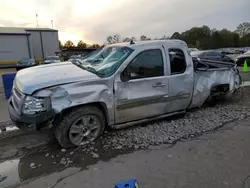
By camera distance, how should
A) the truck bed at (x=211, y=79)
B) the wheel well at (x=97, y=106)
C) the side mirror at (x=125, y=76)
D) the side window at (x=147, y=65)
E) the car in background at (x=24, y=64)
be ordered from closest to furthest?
1. the wheel well at (x=97, y=106)
2. the side mirror at (x=125, y=76)
3. the side window at (x=147, y=65)
4. the truck bed at (x=211, y=79)
5. the car in background at (x=24, y=64)

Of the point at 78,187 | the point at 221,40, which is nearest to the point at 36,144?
the point at 78,187

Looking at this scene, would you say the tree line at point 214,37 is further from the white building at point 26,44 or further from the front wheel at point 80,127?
the front wheel at point 80,127

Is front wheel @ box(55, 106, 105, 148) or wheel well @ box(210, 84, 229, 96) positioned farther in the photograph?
wheel well @ box(210, 84, 229, 96)

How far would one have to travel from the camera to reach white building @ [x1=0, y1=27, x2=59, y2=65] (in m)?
37.9

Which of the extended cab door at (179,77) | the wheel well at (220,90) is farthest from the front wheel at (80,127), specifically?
the wheel well at (220,90)

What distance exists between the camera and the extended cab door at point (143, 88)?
4.07 meters

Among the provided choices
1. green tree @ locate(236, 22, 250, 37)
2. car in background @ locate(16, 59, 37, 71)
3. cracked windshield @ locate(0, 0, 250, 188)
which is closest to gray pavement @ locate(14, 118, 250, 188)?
cracked windshield @ locate(0, 0, 250, 188)

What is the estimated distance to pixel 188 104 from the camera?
5160 mm

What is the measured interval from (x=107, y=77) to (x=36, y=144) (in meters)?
1.86

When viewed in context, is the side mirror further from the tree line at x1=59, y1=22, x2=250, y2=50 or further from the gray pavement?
the tree line at x1=59, y1=22, x2=250, y2=50

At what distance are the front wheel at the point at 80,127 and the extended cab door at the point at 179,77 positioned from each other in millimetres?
1665

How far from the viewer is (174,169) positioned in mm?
3225

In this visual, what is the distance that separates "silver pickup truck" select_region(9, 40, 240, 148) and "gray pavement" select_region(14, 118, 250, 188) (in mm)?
814

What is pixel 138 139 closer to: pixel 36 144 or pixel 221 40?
pixel 36 144
